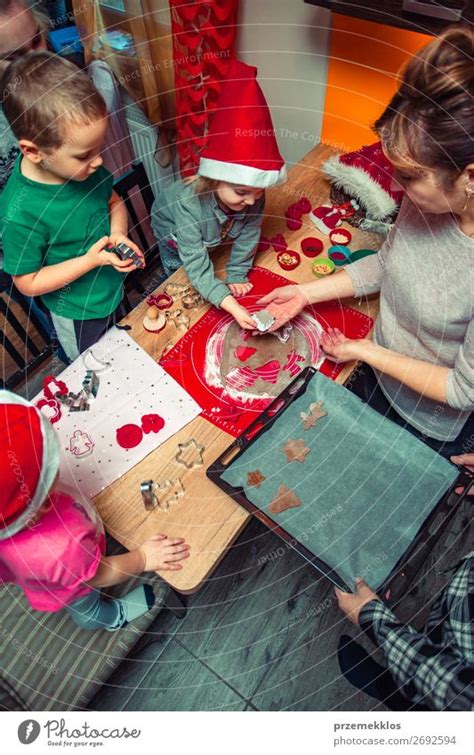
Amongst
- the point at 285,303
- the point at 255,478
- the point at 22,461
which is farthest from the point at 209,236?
the point at 22,461

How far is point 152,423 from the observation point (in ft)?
3.48

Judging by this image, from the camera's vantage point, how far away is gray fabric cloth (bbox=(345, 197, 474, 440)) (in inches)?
37.3

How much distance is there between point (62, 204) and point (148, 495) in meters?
0.72

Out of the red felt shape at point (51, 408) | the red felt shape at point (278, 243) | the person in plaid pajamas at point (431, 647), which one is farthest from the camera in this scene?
the red felt shape at point (278, 243)

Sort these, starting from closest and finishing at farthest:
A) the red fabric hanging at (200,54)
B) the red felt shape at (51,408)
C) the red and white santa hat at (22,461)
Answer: the red and white santa hat at (22,461)
the red felt shape at (51,408)
the red fabric hanging at (200,54)

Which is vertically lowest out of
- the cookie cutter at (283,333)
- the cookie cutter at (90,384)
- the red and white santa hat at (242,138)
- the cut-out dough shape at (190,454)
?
the cut-out dough shape at (190,454)

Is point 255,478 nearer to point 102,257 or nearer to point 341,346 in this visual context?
point 341,346

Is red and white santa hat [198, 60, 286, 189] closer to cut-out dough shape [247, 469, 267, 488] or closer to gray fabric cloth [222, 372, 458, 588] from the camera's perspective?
gray fabric cloth [222, 372, 458, 588]

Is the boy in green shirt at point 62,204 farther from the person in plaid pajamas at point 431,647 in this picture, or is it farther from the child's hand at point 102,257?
the person in plaid pajamas at point 431,647

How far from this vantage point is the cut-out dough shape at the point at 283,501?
0.94 meters

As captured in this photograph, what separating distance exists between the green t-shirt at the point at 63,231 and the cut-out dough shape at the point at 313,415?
2.19 ft

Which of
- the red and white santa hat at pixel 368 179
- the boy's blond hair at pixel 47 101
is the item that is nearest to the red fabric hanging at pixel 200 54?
the red and white santa hat at pixel 368 179

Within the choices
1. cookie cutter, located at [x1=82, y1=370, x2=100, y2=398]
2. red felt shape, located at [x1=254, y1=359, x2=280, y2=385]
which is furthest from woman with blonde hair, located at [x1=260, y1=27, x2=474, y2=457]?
cookie cutter, located at [x1=82, y1=370, x2=100, y2=398]

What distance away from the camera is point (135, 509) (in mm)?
972
